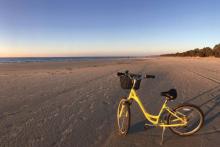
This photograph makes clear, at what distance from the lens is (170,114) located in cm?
448

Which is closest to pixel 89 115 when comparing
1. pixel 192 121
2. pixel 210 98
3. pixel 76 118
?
pixel 76 118

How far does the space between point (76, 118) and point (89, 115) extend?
0.45m

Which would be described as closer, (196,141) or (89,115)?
(196,141)

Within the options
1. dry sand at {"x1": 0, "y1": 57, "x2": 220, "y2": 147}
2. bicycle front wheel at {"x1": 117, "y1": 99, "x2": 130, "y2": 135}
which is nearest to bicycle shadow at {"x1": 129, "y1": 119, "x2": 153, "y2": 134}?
dry sand at {"x1": 0, "y1": 57, "x2": 220, "y2": 147}

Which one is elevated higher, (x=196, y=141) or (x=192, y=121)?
(x=192, y=121)

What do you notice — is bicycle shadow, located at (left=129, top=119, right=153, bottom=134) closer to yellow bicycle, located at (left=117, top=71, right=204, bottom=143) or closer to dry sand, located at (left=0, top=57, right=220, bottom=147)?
dry sand, located at (left=0, top=57, right=220, bottom=147)

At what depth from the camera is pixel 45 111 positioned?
21.8ft

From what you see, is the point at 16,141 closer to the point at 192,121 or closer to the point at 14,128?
the point at 14,128

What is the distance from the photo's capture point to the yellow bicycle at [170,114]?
14.2ft

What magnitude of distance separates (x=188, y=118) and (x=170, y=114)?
1.25 ft

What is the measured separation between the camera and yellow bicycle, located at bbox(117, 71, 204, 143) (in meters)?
4.32

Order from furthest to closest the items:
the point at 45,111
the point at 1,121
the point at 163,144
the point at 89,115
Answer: the point at 45,111 < the point at 89,115 < the point at 1,121 < the point at 163,144

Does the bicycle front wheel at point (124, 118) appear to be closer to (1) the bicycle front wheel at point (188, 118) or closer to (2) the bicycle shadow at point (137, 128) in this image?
(2) the bicycle shadow at point (137, 128)

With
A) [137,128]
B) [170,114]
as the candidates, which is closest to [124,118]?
[137,128]
